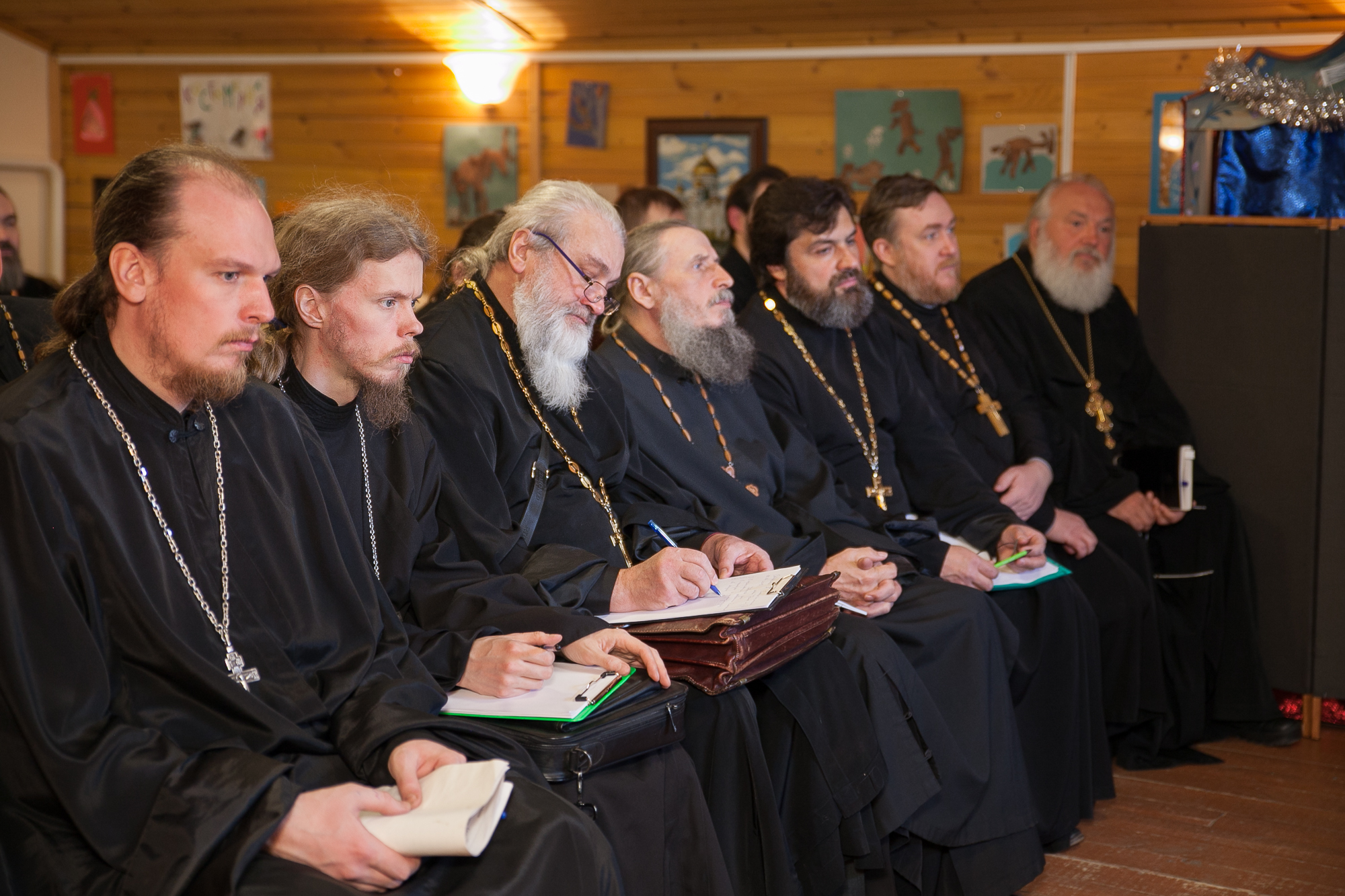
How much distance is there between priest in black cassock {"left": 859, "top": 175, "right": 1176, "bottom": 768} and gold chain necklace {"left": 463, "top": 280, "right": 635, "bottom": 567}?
1.80 metres

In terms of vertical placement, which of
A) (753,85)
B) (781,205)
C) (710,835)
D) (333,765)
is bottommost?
(710,835)

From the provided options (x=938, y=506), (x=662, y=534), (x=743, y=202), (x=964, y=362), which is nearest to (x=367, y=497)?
(x=662, y=534)

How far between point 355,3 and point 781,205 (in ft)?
12.6

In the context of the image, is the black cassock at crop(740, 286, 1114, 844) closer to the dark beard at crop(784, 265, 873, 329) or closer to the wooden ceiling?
the dark beard at crop(784, 265, 873, 329)

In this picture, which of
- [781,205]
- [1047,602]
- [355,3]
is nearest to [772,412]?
[781,205]

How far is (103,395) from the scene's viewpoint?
2039 millimetres

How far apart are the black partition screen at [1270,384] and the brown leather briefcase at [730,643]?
9.20ft

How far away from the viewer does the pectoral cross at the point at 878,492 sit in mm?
4234

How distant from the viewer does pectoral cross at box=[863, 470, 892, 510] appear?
4.23m

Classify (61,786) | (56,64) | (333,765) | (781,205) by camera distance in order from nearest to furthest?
(61,786) → (333,765) → (781,205) → (56,64)

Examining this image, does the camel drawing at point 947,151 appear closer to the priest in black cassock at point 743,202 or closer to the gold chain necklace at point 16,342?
the priest in black cassock at point 743,202

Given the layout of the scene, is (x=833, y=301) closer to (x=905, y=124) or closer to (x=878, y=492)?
(x=878, y=492)

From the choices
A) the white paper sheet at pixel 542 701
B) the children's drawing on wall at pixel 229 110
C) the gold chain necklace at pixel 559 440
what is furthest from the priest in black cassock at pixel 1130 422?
the children's drawing on wall at pixel 229 110

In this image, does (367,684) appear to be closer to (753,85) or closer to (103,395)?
(103,395)
